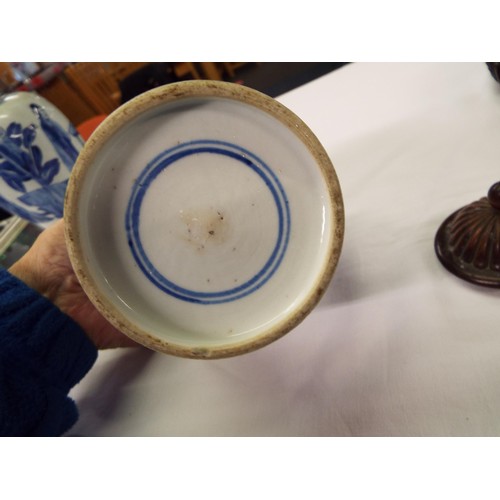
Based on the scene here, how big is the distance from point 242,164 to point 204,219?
3.1 inches

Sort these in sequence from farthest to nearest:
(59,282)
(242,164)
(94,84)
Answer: (94,84)
(59,282)
(242,164)

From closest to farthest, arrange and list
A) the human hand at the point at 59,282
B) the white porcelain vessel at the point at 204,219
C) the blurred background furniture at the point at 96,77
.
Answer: the white porcelain vessel at the point at 204,219, the human hand at the point at 59,282, the blurred background furniture at the point at 96,77

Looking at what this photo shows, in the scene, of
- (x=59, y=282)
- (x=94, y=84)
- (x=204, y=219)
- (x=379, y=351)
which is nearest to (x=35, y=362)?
(x=59, y=282)

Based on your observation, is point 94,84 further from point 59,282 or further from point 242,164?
point 242,164

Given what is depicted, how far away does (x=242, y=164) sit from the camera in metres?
0.43

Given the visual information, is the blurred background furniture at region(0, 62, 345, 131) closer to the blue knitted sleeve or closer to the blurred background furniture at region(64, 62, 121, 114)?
the blurred background furniture at region(64, 62, 121, 114)

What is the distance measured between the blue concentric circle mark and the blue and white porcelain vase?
346mm

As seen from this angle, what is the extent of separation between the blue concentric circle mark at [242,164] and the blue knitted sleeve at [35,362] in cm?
21

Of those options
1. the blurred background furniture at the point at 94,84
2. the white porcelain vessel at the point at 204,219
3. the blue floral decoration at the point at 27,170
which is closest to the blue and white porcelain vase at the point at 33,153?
the blue floral decoration at the point at 27,170

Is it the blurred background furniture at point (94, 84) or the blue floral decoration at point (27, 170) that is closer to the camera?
the blue floral decoration at point (27, 170)

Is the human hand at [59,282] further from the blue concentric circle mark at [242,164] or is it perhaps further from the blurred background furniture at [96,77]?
the blurred background furniture at [96,77]

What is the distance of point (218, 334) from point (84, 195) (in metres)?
0.23

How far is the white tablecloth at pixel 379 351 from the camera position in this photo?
474 mm

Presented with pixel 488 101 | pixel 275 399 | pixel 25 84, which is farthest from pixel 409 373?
pixel 25 84
